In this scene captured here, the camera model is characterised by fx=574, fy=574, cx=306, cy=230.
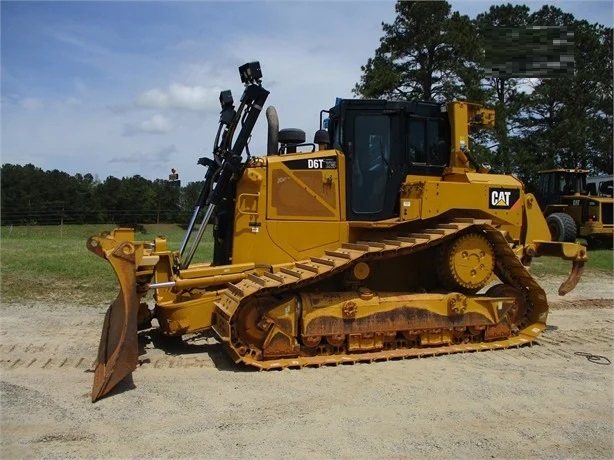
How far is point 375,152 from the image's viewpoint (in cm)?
775

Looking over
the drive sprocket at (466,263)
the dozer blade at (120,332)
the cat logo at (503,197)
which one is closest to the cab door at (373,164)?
the drive sprocket at (466,263)

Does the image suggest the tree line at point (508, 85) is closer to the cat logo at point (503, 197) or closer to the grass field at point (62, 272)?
the grass field at point (62, 272)

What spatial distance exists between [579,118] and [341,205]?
3217cm

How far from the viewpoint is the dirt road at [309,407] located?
4391 millimetres

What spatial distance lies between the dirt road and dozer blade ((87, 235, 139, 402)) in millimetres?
175

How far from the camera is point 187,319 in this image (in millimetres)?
6918

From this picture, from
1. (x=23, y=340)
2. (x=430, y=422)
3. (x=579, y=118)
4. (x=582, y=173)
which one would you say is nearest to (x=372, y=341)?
(x=430, y=422)

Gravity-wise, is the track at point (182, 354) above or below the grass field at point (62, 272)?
below

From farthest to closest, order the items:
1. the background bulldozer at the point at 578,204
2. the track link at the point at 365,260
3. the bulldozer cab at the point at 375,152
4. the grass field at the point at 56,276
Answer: the background bulldozer at the point at 578,204
the grass field at the point at 56,276
the bulldozer cab at the point at 375,152
the track link at the point at 365,260

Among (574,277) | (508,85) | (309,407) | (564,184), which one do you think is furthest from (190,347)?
(508,85)

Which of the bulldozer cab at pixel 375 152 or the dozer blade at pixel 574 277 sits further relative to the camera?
the dozer blade at pixel 574 277

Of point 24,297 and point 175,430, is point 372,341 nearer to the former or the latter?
point 175,430

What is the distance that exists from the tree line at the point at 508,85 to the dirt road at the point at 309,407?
61.3 ft

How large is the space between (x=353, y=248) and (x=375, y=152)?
4.73 feet
